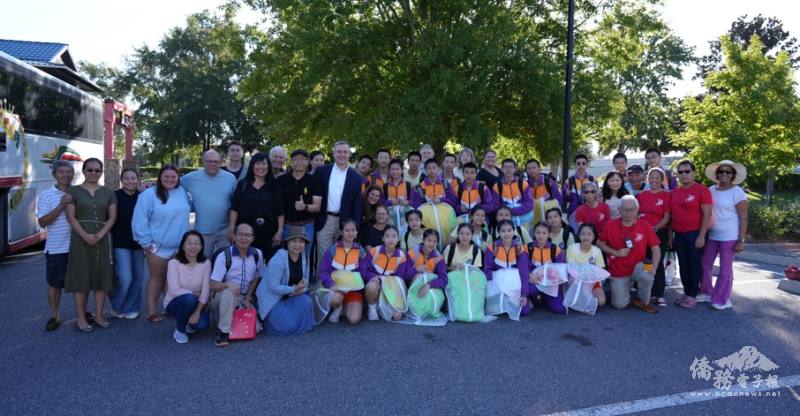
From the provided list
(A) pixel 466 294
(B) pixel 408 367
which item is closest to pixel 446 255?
(A) pixel 466 294

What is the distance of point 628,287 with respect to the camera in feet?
19.9

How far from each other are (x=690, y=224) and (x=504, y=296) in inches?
102

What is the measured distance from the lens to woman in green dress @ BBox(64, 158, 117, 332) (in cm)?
490

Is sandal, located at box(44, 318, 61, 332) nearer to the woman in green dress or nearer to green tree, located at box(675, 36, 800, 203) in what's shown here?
the woman in green dress

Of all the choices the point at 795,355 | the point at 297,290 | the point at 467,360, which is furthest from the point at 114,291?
the point at 795,355

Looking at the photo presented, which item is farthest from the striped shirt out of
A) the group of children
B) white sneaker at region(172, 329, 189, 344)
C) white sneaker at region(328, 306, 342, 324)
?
white sneaker at region(328, 306, 342, 324)

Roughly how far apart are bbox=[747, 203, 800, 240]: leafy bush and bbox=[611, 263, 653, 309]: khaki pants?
9093 millimetres

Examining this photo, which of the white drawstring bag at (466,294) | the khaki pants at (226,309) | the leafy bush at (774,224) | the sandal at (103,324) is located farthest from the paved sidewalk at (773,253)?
the sandal at (103,324)

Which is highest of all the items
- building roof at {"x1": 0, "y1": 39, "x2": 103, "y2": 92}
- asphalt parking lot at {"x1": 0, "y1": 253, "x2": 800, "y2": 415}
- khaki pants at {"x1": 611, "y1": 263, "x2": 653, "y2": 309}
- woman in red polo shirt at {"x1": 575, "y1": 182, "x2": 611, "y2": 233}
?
Answer: building roof at {"x1": 0, "y1": 39, "x2": 103, "y2": 92}

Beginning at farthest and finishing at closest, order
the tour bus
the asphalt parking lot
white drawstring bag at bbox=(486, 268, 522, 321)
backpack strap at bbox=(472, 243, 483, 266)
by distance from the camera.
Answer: the tour bus < backpack strap at bbox=(472, 243, 483, 266) < white drawstring bag at bbox=(486, 268, 522, 321) < the asphalt parking lot

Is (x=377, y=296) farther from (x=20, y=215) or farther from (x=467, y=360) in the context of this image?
(x=20, y=215)

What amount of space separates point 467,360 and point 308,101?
10.7 meters

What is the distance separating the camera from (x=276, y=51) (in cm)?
1338

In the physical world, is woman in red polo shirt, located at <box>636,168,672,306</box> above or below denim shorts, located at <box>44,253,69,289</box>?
above
